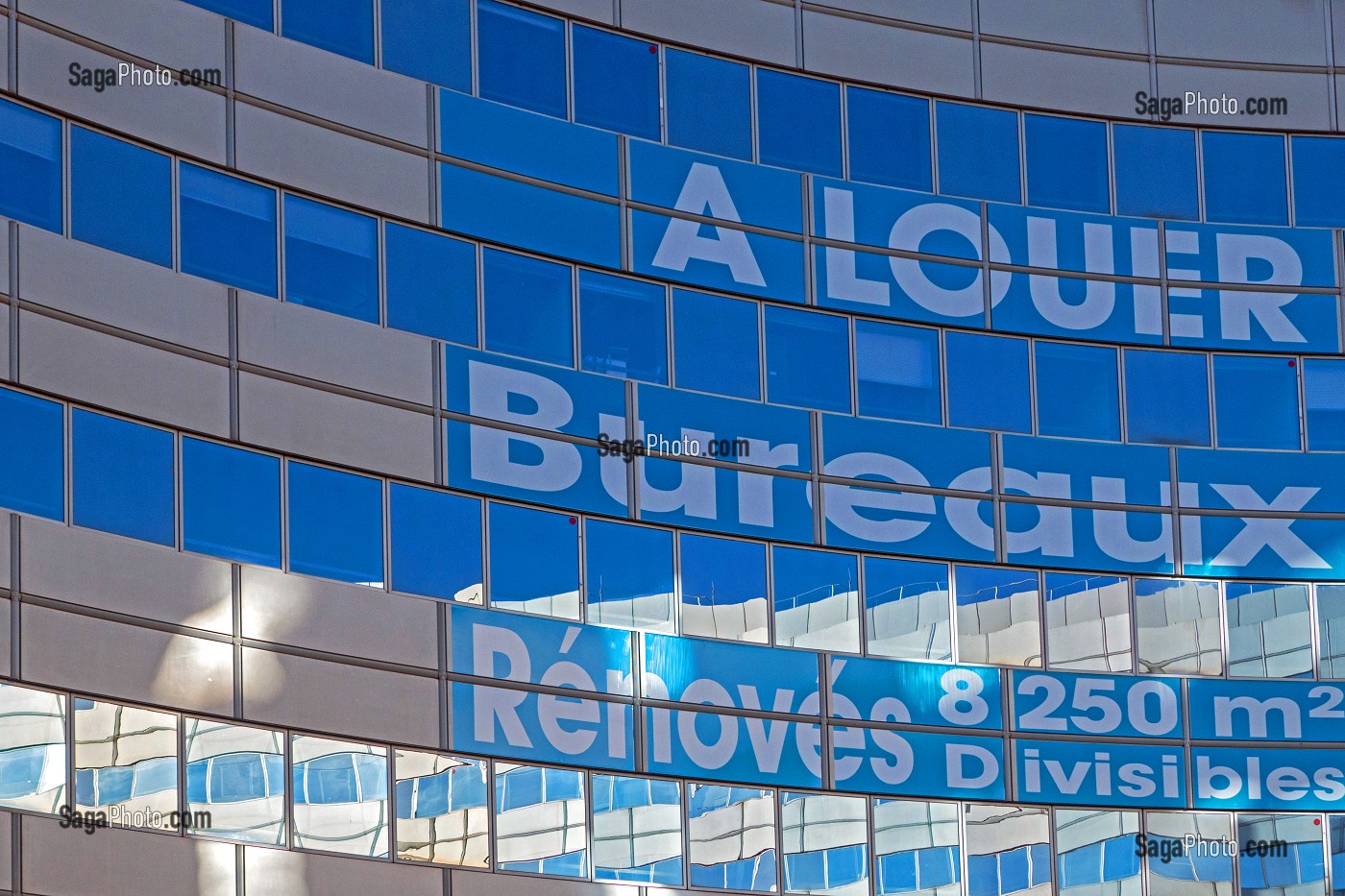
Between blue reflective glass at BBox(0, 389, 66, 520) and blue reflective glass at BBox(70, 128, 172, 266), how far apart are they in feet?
5.77

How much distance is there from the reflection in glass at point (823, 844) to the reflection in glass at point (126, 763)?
273 inches

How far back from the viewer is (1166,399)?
2578 centimetres

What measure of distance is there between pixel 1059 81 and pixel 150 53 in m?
11.3

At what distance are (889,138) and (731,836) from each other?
848 centimetres

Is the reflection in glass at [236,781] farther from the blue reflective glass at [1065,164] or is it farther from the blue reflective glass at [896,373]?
the blue reflective glass at [1065,164]

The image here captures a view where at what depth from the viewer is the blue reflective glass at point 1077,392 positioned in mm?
25422

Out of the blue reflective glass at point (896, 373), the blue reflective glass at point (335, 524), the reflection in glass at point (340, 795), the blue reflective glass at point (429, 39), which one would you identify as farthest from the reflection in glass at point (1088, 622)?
the blue reflective glass at point (429, 39)

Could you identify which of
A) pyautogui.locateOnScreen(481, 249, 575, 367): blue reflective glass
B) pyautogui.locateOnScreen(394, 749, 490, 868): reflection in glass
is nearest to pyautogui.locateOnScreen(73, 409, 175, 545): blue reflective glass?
pyautogui.locateOnScreen(394, 749, 490, 868): reflection in glass

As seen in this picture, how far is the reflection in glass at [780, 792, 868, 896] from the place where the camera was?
75.3 ft

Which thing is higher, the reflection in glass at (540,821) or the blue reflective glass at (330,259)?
the blue reflective glass at (330,259)

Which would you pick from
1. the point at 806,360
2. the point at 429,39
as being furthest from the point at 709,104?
the point at 429,39

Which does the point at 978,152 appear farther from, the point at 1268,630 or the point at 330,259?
the point at 330,259

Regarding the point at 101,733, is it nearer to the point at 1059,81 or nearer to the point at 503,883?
the point at 503,883

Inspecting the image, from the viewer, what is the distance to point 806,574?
23.9 m
